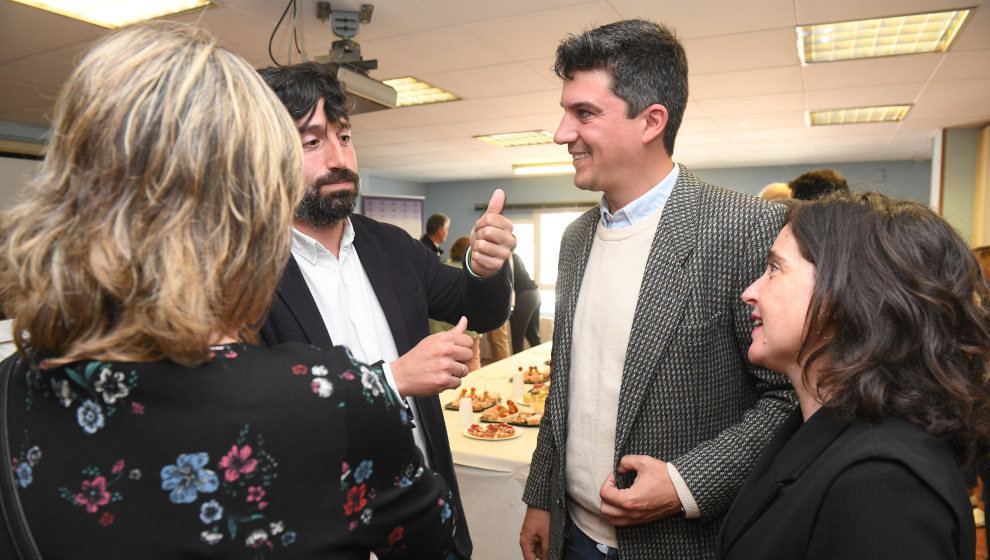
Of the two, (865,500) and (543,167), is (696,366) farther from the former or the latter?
(543,167)

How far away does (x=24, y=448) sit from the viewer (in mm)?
604

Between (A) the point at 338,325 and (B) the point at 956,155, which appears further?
(B) the point at 956,155

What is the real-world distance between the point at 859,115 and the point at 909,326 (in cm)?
605

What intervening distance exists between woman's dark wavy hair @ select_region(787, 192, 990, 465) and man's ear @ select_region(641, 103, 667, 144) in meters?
0.59

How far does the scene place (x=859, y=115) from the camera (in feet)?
19.4

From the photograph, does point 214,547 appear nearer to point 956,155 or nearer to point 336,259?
point 336,259

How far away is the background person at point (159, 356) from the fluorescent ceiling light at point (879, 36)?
3.81m

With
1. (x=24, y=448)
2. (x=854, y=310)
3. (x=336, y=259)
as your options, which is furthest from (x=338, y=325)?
(x=854, y=310)

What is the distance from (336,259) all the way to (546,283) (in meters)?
9.90

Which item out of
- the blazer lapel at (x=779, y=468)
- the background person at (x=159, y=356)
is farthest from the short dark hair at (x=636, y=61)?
the background person at (x=159, y=356)

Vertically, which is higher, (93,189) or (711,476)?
(93,189)

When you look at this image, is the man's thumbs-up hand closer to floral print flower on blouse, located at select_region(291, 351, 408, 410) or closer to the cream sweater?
the cream sweater

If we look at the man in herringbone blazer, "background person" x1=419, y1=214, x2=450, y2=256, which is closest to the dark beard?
the man in herringbone blazer

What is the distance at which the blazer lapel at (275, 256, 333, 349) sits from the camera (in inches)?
48.4
